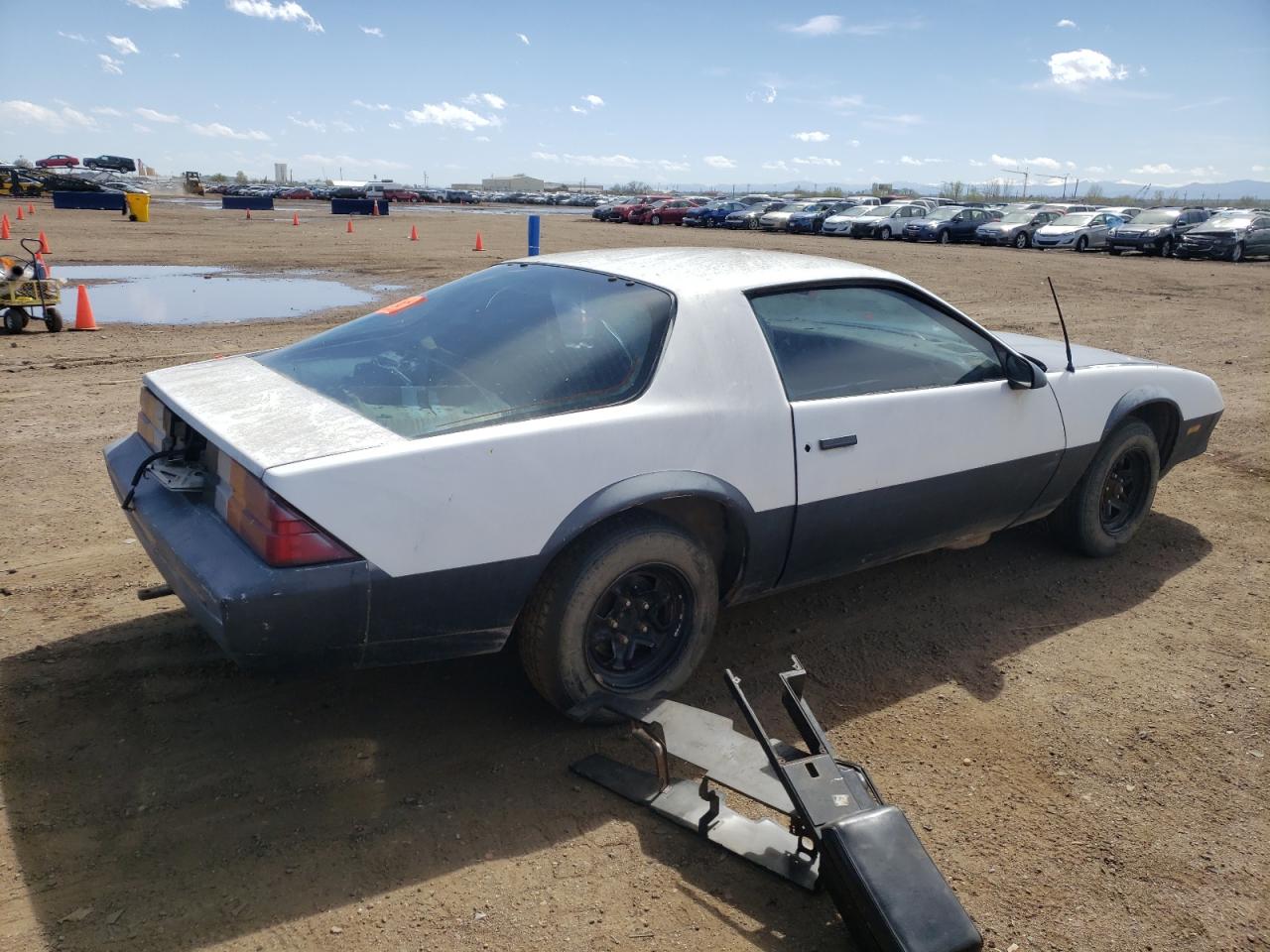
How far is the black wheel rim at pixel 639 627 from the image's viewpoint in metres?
3.10

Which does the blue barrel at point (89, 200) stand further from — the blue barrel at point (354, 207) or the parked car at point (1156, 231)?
the parked car at point (1156, 231)

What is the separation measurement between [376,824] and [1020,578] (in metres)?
3.19

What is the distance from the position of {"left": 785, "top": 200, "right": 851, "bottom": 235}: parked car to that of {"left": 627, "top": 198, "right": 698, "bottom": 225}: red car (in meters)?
6.39

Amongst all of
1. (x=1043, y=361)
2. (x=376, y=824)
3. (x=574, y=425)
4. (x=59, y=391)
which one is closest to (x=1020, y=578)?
(x=1043, y=361)

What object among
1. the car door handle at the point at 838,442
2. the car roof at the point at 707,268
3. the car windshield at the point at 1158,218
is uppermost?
the car windshield at the point at 1158,218

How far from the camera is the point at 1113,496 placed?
15.7 feet

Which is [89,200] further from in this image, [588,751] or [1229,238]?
[588,751]

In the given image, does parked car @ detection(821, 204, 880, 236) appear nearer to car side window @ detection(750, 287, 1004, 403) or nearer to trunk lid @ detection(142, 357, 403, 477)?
car side window @ detection(750, 287, 1004, 403)

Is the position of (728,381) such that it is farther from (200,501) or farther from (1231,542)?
(1231,542)

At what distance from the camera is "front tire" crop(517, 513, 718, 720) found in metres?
2.91

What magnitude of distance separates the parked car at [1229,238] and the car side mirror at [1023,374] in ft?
91.7

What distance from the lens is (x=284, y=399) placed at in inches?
120

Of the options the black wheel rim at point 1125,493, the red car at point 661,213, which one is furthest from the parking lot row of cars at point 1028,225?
the black wheel rim at point 1125,493

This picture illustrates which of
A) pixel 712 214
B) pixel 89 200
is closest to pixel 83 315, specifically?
pixel 89 200
